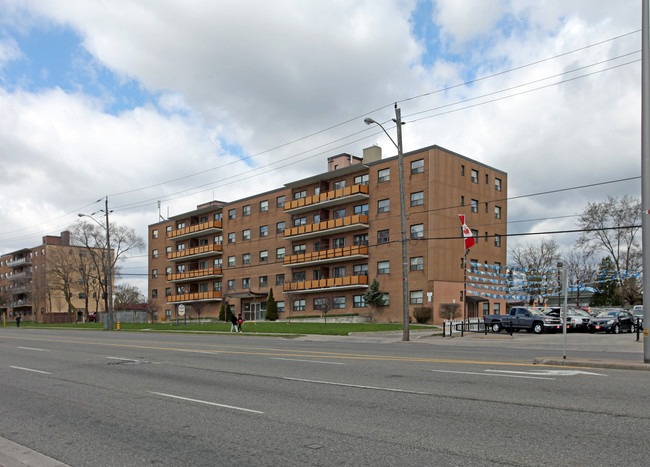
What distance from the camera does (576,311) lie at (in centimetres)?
3559

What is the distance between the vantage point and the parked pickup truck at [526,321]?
34219 mm

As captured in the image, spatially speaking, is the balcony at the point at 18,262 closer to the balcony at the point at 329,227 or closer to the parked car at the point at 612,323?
the balcony at the point at 329,227

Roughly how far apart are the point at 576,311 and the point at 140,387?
31830 mm

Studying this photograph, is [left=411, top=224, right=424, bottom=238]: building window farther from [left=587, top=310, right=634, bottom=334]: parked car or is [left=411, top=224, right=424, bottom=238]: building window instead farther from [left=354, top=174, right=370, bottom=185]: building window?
[left=587, top=310, right=634, bottom=334]: parked car

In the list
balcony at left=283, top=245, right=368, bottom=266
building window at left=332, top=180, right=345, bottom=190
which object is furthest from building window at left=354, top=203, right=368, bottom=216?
balcony at left=283, top=245, right=368, bottom=266

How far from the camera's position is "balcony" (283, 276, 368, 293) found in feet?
170

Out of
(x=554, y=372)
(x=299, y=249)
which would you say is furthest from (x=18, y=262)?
(x=554, y=372)

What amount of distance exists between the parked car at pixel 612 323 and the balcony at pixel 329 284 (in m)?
22.0

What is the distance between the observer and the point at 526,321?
35.0m

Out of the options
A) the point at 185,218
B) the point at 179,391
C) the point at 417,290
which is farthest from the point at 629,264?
the point at 179,391

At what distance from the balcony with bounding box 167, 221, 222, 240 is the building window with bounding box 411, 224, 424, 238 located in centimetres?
3168

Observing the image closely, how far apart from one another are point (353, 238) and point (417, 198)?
9140 mm

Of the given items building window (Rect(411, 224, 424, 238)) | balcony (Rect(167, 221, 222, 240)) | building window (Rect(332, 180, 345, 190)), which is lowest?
building window (Rect(411, 224, 424, 238))

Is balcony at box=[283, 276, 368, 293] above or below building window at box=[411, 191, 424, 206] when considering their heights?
below
